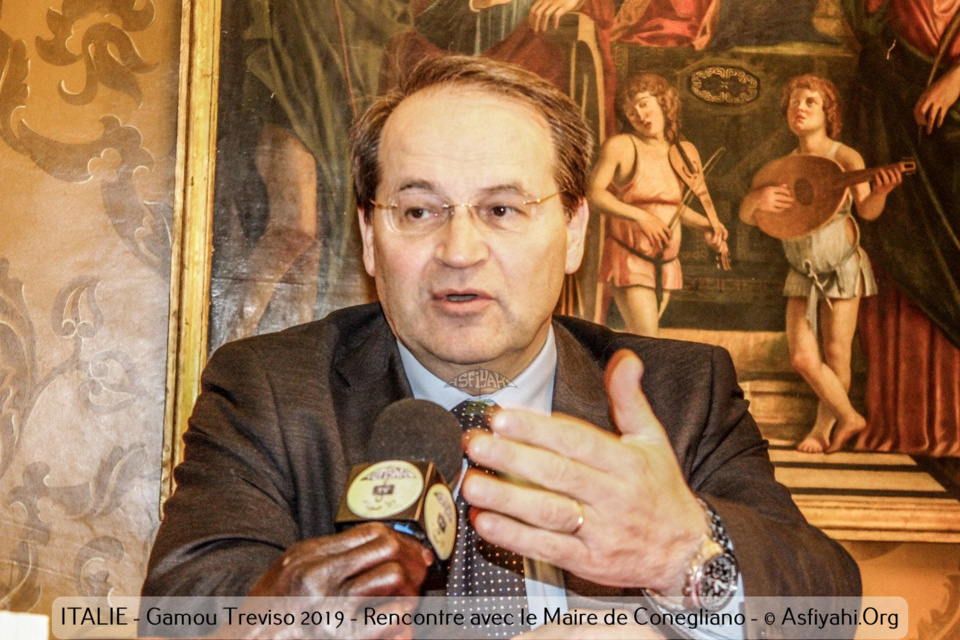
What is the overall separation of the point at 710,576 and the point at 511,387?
3.12ft

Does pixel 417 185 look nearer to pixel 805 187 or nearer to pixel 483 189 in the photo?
pixel 483 189

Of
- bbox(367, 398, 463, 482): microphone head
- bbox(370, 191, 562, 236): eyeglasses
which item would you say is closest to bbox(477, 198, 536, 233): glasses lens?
bbox(370, 191, 562, 236): eyeglasses

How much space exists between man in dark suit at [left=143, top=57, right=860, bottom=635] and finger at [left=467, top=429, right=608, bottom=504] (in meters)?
0.10

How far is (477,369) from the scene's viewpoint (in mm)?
2480

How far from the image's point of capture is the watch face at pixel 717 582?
1679 mm

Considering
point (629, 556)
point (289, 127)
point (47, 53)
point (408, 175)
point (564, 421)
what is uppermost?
point (47, 53)

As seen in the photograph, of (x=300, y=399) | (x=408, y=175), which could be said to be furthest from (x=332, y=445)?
(x=408, y=175)

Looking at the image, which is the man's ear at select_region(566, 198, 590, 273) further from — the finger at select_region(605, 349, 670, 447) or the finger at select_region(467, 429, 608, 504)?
the finger at select_region(467, 429, 608, 504)

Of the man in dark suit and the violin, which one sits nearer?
the man in dark suit

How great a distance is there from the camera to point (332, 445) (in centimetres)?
226

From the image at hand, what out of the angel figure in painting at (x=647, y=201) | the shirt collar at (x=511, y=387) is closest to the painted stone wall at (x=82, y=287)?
the shirt collar at (x=511, y=387)

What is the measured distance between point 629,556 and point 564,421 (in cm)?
29

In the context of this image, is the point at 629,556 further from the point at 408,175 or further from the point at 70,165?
the point at 70,165

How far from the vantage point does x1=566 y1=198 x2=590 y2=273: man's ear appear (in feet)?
8.85
